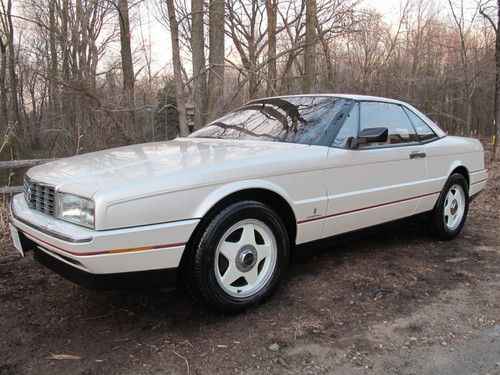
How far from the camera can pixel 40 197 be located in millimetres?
2914

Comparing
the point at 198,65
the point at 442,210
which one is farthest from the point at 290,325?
the point at 198,65

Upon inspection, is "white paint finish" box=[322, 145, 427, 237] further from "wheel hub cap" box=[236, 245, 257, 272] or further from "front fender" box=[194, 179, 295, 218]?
"wheel hub cap" box=[236, 245, 257, 272]

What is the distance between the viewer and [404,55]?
23.0 metres

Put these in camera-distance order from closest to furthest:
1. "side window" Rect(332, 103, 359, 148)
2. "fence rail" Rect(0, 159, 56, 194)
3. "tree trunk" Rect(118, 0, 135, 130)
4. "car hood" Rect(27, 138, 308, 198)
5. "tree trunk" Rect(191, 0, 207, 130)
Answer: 1. "car hood" Rect(27, 138, 308, 198)
2. "side window" Rect(332, 103, 359, 148)
3. "fence rail" Rect(0, 159, 56, 194)
4. "tree trunk" Rect(191, 0, 207, 130)
5. "tree trunk" Rect(118, 0, 135, 130)

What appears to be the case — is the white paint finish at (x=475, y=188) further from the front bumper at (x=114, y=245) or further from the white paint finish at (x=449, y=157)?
the front bumper at (x=114, y=245)

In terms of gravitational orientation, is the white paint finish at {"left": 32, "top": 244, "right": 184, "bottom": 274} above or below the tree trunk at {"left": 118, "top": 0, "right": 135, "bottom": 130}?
below

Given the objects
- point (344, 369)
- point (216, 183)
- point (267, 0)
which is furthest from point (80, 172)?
point (267, 0)

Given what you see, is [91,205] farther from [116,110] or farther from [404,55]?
[404,55]

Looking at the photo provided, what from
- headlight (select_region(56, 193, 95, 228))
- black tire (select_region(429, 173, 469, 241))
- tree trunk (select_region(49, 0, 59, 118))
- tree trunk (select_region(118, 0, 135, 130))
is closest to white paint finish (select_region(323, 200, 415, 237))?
black tire (select_region(429, 173, 469, 241))

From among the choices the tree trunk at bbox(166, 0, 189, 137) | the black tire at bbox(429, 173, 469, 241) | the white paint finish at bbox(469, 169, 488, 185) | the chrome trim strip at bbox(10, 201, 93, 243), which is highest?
the tree trunk at bbox(166, 0, 189, 137)

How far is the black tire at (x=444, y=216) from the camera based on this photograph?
→ 4.66 metres

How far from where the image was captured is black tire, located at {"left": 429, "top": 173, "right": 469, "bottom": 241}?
466 centimetres

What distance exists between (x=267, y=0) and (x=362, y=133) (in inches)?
417

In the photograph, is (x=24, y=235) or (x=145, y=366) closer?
(x=145, y=366)
